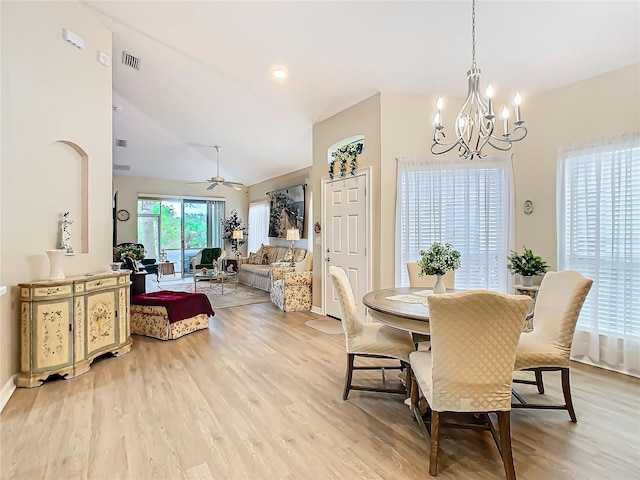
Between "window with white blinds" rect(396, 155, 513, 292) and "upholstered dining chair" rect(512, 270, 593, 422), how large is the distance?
62.9 inches

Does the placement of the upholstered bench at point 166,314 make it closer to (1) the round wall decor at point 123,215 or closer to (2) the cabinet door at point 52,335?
(2) the cabinet door at point 52,335

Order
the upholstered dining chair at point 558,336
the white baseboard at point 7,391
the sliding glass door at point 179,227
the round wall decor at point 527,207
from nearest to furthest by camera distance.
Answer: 1. the upholstered dining chair at point 558,336
2. the white baseboard at point 7,391
3. the round wall decor at point 527,207
4. the sliding glass door at point 179,227

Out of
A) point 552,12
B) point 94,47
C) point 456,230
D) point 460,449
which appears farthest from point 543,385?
point 94,47

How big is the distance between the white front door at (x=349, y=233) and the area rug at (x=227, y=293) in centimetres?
191

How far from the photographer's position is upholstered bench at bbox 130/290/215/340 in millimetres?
4094

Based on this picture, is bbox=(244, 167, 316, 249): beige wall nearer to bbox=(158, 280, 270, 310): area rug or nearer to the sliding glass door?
the sliding glass door

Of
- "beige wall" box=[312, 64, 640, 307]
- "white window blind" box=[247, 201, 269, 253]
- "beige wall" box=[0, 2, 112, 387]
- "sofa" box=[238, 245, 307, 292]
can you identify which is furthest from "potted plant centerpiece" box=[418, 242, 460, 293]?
"white window blind" box=[247, 201, 269, 253]

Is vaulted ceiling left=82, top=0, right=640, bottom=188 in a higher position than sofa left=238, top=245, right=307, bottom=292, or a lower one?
higher

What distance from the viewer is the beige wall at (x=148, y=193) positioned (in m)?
9.06

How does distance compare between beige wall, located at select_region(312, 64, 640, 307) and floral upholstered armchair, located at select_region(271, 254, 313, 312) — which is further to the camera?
floral upholstered armchair, located at select_region(271, 254, 313, 312)

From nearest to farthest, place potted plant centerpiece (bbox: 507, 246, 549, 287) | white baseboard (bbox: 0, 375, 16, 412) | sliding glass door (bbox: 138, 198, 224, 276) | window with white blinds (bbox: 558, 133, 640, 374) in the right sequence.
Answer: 1. white baseboard (bbox: 0, 375, 16, 412)
2. window with white blinds (bbox: 558, 133, 640, 374)
3. potted plant centerpiece (bbox: 507, 246, 549, 287)
4. sliding glass door (bbox: 138, 198, 224, 276)

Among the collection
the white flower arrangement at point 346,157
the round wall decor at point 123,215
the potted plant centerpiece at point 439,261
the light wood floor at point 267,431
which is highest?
the white flower arrangement at point 346,157

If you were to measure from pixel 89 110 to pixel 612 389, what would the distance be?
558cm

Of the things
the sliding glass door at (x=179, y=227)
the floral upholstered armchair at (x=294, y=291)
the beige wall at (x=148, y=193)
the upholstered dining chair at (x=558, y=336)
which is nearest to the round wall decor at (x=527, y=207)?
the upholstered dining chair at (x=558, y=336)
